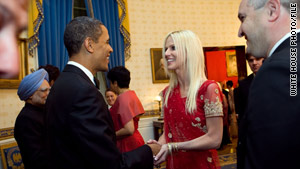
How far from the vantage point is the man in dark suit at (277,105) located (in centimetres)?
104

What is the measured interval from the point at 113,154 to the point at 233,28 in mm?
8583

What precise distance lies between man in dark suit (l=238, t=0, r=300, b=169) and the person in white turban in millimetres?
2129

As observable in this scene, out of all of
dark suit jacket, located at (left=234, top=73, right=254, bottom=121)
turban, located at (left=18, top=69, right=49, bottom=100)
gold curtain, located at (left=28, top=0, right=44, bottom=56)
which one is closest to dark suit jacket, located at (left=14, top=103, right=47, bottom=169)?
turban, located at (left=18, top=69, right=49, bottom=100)

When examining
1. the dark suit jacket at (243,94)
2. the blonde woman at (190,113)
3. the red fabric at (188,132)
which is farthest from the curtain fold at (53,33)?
the red fabric at (188,132)

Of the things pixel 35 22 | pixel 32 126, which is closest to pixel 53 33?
pixel 35 22

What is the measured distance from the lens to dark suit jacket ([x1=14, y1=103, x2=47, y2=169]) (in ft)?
8.92

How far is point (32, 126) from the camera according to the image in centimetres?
283

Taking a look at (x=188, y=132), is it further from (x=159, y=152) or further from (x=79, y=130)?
(x=79, y=130)

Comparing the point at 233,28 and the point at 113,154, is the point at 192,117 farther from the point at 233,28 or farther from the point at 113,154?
the point at 233,28

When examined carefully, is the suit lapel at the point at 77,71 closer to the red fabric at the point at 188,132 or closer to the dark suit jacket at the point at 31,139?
the red fabric at the point at 188,132

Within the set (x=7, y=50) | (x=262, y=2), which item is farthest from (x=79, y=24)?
(x=7, y=50)

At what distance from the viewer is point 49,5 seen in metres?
6.46

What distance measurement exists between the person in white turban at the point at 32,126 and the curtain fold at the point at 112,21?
421 cm

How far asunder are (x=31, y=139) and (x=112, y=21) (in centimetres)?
531
